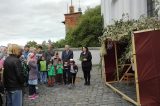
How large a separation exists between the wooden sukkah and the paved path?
1.23 feet

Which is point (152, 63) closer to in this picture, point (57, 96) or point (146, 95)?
point (146, 95)

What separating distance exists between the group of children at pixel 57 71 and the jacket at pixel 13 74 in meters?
8.54

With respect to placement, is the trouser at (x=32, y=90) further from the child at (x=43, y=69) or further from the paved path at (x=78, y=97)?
the child at (x=43, y=69)

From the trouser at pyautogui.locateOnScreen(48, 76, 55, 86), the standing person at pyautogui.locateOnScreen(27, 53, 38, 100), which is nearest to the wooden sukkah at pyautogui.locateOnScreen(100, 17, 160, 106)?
the trouser at pyautogui.locateOnScreen(48, 76, 55, 86)

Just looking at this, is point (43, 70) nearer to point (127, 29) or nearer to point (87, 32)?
point (127, 29)

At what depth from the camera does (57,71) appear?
18688mm

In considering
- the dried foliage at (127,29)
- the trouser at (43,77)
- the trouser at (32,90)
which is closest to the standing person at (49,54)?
the trouser at (43,77)

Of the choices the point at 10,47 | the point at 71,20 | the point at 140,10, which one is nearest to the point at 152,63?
the point at 10,47

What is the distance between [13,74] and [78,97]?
6009mm

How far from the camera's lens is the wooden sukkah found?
39.4 ft

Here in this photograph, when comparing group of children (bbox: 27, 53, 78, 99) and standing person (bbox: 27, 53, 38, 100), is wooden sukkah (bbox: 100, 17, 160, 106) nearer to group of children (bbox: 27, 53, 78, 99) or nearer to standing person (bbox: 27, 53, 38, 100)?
group of children (bbox: 27, 53, 78, 99)

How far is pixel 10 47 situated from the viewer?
9.45 m

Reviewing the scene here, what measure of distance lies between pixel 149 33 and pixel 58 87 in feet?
24.5

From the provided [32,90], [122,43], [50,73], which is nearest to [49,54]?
[50,73]
